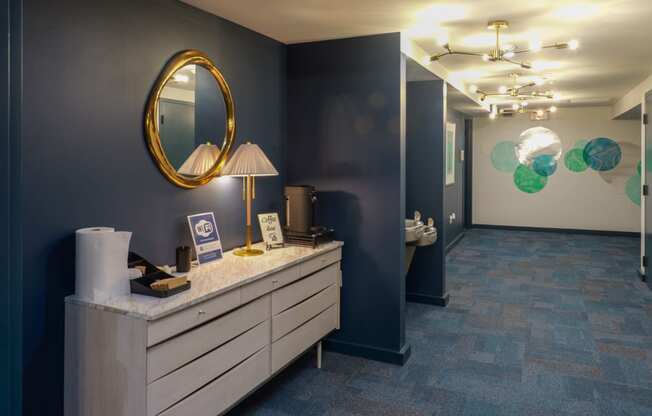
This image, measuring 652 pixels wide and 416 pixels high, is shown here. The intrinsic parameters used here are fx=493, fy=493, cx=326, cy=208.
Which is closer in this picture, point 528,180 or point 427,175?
point 427,175

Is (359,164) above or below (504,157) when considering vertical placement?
below

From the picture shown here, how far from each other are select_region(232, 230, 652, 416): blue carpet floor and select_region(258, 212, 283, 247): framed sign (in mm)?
853

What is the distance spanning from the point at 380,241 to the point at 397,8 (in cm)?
150

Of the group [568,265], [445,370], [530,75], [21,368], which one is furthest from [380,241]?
[568,265]

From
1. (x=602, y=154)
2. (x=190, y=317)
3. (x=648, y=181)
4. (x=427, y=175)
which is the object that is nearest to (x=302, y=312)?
(x=190, y=317)

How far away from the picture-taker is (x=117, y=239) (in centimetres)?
207

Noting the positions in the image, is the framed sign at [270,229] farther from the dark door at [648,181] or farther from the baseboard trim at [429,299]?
the dark door at [648,181]

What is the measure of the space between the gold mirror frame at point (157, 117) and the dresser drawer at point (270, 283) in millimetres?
698

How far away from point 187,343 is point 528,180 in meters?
8.45

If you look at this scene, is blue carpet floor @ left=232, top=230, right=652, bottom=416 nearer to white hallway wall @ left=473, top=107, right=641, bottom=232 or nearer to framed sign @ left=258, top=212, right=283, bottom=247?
framed sign @ left=258, top=212, right=283, bottom=247

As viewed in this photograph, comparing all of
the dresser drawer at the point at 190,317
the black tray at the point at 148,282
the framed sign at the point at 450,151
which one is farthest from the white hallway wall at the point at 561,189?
the black tray at the point at 148,282

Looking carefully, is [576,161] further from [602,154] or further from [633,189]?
[633,189]

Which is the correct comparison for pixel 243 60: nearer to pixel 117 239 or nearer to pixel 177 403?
pixel 117 239

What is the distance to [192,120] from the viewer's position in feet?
9.11
